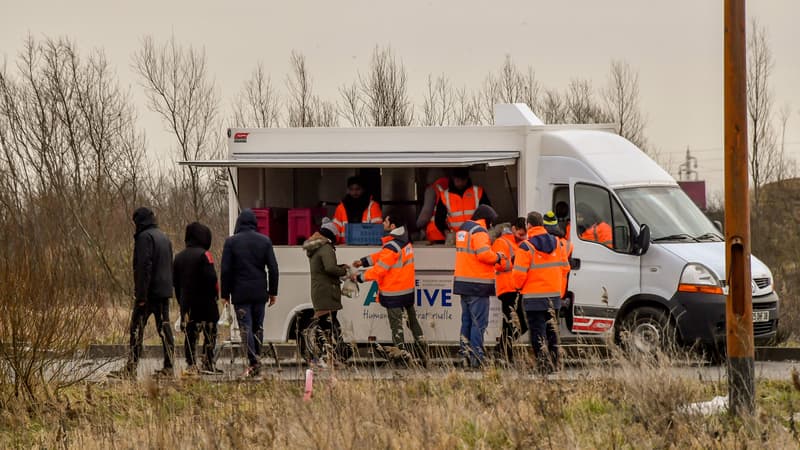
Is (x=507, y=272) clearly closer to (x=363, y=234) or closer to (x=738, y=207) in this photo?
(x=363, y=234)

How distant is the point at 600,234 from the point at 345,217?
10.1 ft

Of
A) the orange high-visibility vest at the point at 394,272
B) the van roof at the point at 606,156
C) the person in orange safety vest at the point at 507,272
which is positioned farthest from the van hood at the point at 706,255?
the orange high-visibility vest at the point at 394,272

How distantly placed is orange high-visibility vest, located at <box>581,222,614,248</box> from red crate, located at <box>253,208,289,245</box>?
365cm

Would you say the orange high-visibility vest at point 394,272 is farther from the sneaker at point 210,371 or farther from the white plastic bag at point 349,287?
the sneaker at point 210,371

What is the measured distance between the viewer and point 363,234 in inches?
594

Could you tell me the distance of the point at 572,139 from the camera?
48.2 feet

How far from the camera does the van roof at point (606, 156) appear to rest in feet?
47.8

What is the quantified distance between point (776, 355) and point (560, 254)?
3753 mm

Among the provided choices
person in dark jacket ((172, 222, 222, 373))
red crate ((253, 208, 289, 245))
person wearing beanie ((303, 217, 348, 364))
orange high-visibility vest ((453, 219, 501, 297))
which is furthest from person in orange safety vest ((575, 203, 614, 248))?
person in dark jacket ((172, 222, 222, 373))

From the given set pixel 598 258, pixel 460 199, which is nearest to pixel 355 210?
pixel 460 199

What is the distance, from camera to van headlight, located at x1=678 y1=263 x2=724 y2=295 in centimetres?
1380

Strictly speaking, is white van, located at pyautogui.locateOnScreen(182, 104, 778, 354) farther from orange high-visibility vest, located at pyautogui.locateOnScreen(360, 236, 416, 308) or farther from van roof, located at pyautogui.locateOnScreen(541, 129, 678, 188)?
orange high-visibility vest, located at pyautogui.locateOnScreen(360, 236, 416, 308)

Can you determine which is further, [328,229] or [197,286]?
[328,229]

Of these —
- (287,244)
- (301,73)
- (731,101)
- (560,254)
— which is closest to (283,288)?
(287,244)
